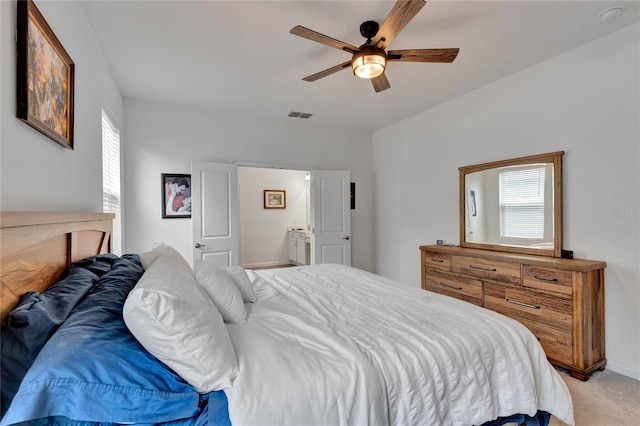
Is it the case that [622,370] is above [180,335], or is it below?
below

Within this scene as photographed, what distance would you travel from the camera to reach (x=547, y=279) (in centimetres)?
256

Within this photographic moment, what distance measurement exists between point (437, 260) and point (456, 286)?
1.25ft

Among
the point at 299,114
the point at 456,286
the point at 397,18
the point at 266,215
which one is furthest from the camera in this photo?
the point at 266,215

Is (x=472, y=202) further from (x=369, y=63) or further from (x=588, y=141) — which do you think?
(x=369, y=63)

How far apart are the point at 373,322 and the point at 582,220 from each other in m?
2.39

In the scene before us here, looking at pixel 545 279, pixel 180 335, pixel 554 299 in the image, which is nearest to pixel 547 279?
pixel 545 279

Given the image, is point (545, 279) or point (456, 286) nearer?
point (545, 279)

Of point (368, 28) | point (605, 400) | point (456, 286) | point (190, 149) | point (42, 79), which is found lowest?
point (605, 400)

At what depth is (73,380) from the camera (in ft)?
2.65

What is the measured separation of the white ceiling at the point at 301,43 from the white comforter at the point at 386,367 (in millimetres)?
2043

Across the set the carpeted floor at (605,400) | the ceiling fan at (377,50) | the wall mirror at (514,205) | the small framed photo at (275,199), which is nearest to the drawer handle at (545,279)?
the wall mirror at (514,205)

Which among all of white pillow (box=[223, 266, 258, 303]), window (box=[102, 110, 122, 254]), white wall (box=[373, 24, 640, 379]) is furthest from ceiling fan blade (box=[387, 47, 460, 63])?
window (box=[102, 110, 122, 254])

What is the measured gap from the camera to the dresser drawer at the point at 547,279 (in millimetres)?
2434

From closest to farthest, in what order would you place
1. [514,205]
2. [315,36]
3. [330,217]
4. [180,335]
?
[180,335]
[315,36]
[514,205]
[330,217]
